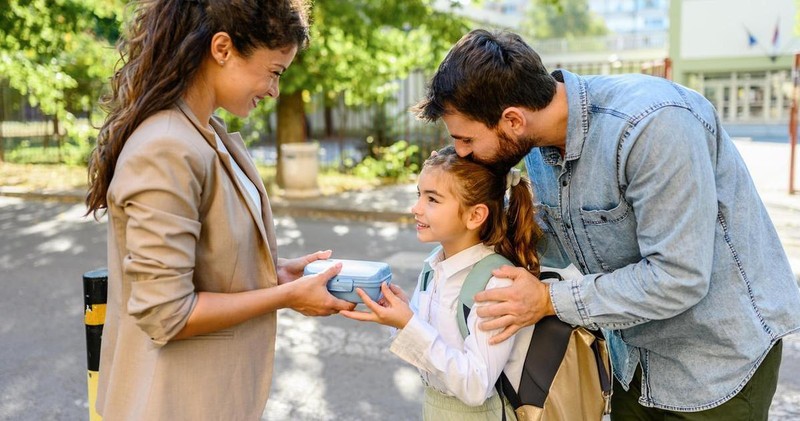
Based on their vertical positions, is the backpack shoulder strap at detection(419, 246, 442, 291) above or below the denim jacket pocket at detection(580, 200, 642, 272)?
below

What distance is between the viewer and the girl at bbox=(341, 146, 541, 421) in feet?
7.05

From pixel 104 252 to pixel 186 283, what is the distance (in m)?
7.78

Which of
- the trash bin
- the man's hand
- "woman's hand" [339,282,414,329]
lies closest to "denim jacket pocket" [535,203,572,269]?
the man's hand

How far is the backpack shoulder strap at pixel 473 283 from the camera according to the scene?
224 centimetres

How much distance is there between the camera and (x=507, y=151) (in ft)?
7.16

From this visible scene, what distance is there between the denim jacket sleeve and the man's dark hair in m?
0.28

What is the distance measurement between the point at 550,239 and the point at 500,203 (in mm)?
191

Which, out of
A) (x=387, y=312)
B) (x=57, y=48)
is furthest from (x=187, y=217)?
(x=57, y=48)

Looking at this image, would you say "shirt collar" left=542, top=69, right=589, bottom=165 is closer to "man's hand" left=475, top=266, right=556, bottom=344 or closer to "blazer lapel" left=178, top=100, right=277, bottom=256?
"man's hand" left=475, top=266, right=556, bottom=344

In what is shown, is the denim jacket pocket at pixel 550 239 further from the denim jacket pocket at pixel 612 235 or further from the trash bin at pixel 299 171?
the trash bin at pixel 299 171

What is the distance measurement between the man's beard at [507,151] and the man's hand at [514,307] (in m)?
0.36

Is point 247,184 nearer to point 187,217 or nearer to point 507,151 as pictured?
A: point 187,217

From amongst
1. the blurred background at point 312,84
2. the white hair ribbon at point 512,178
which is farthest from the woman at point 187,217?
the blurred background at point 312,84

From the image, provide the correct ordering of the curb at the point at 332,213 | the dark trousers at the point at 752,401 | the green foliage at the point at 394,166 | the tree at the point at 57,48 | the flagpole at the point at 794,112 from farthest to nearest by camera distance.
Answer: the green foliage at the point at 394,166, the tree at the point at 57,48, the flagpole at the point at 794,112, the curb at the point at 332,213, the dark trousers at the point at 752,401
